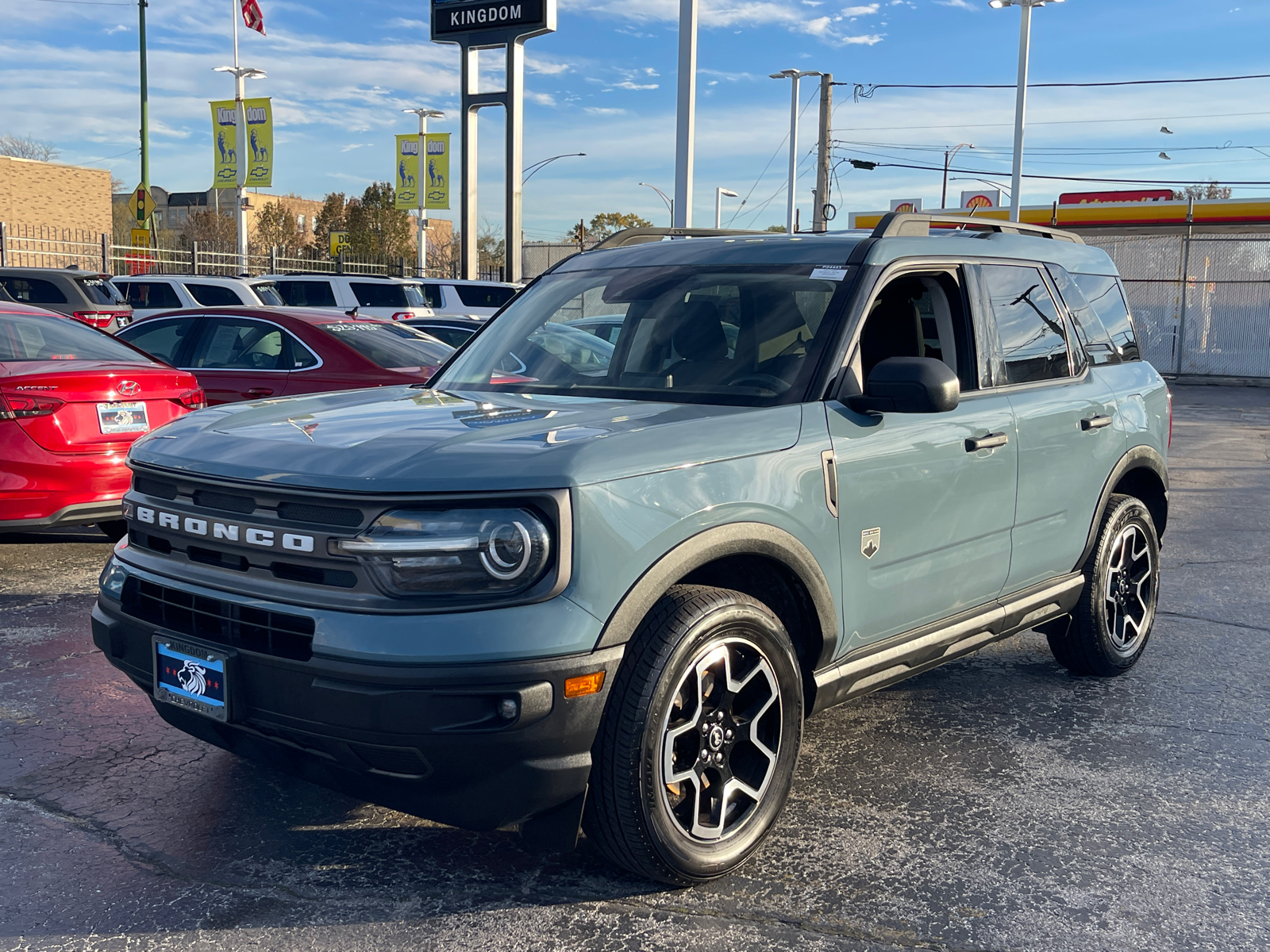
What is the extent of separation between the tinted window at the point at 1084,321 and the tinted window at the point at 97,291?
14.0 meters

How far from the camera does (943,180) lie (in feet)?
234

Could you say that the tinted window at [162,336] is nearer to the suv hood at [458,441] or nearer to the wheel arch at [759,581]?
the suv hood at [458,441]

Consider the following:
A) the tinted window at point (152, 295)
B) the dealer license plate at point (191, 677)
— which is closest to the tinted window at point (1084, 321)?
the dealer license plate at point (191, 677)

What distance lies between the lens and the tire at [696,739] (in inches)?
122

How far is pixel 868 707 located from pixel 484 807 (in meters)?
2.51

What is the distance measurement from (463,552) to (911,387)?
5.20 feet

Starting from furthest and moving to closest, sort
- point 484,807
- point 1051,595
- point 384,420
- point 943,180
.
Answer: point 943,180, point 1051,595, point 384,420, point 484,807

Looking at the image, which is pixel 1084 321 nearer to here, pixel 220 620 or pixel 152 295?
pixel 220 620

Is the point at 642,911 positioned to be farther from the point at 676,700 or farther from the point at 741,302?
the point at 741,302

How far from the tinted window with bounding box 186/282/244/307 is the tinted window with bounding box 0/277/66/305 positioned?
2.53 meters

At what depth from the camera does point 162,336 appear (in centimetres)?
983

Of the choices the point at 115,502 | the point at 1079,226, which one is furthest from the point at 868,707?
the point at 1079,226

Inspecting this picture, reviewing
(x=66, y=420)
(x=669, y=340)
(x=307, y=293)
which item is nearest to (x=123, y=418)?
(x=66, y=420)

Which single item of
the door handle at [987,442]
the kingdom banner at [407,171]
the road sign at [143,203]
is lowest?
the door handle at [987,442]
